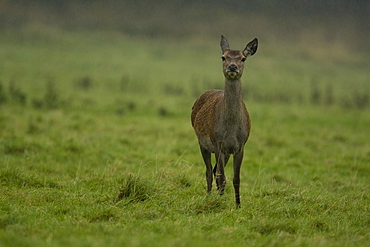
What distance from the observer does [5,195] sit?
695 cm

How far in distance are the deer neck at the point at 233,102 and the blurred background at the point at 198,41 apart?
85.1 ft

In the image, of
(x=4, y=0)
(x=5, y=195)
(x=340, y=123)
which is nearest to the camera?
(x=5, y=195)

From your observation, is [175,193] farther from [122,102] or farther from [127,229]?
[122,102]

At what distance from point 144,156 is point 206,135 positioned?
154 inches

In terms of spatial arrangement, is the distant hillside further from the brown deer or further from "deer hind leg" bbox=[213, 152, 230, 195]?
"deer hind leg" bbox=[213, 152, 230, 195]

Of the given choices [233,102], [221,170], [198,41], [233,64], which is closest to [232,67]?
[233,64]

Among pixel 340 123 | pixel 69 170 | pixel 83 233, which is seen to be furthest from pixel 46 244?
pixel 340 123

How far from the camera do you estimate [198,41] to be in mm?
101750

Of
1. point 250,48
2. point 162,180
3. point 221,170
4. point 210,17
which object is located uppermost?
point 210,17

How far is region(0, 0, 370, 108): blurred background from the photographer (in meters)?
43.9

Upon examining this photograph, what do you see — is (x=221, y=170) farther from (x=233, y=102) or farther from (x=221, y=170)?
(x=233, y=102)

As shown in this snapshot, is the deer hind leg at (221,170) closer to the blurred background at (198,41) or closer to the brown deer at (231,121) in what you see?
the brown deer at (231,121)

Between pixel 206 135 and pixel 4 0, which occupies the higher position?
pixel 4 0

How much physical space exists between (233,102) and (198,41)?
316 ft
